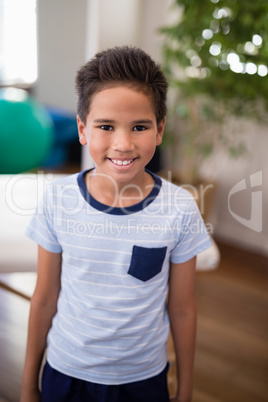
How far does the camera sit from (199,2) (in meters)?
2.38

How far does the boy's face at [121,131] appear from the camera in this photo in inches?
30.8

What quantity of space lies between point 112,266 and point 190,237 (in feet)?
0.54

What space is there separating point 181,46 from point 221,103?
0.41m

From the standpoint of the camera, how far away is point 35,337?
39.1 inches

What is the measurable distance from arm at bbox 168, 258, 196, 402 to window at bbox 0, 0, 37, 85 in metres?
4.12

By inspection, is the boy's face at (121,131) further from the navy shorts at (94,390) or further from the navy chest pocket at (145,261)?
the navy shorts at (94,390)

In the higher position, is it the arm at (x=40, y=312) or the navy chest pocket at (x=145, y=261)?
the navy chest pocket at (x=145, y=261)

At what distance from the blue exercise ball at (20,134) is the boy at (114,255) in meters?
2.13

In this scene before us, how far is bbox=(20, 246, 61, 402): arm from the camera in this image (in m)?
0.95

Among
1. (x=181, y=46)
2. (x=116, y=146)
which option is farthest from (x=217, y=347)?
(x=181, y=46)

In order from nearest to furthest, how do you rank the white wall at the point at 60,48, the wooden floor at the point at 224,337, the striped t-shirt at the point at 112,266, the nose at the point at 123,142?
the nose at the point at 123,142
the striped t-shirt at the point at 112,266
the wooden floor at the point at 224,337
the white wall at the point at 60,48

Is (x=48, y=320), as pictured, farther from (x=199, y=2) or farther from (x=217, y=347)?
(x=199, y=2)

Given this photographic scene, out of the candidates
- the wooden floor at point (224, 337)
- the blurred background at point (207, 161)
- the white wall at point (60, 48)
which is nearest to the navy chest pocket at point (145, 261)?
the blurred background at point (207, 161)

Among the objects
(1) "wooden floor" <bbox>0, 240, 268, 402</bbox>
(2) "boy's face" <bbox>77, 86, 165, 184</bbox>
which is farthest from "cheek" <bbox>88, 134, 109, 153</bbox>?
(1) "wooden floor" <bbox>0, 240, 268, 402</bbox>
